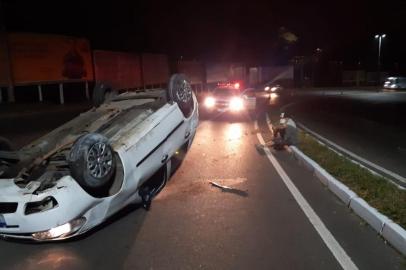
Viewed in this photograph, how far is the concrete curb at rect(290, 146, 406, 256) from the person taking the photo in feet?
16.7

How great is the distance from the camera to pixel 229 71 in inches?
2216

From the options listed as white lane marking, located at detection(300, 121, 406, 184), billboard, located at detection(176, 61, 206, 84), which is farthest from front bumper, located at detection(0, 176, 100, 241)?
billboard, located at detection(176, 61, 206, 84)

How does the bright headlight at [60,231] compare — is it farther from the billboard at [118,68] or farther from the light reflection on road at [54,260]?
the billboard at [118,68]

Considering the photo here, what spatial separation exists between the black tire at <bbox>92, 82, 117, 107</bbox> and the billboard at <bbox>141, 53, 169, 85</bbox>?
94.6 ft

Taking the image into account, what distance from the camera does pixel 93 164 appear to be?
17.3 feet

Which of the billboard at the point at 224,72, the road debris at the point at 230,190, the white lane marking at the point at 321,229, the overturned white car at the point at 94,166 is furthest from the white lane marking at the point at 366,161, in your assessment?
the billboard at the point at 224,72

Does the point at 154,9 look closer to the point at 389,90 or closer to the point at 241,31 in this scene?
the point at 241,31

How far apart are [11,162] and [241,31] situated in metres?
51.1

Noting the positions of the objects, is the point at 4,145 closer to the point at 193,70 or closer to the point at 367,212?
the point at 367,212

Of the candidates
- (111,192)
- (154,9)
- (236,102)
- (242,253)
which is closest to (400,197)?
(242,253)

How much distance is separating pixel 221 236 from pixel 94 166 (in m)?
1.70

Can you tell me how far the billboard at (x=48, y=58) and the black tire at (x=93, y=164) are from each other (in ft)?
70.0

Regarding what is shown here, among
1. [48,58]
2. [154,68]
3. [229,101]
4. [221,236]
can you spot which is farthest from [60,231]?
[154,68]

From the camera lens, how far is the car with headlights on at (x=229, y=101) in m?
22.8
